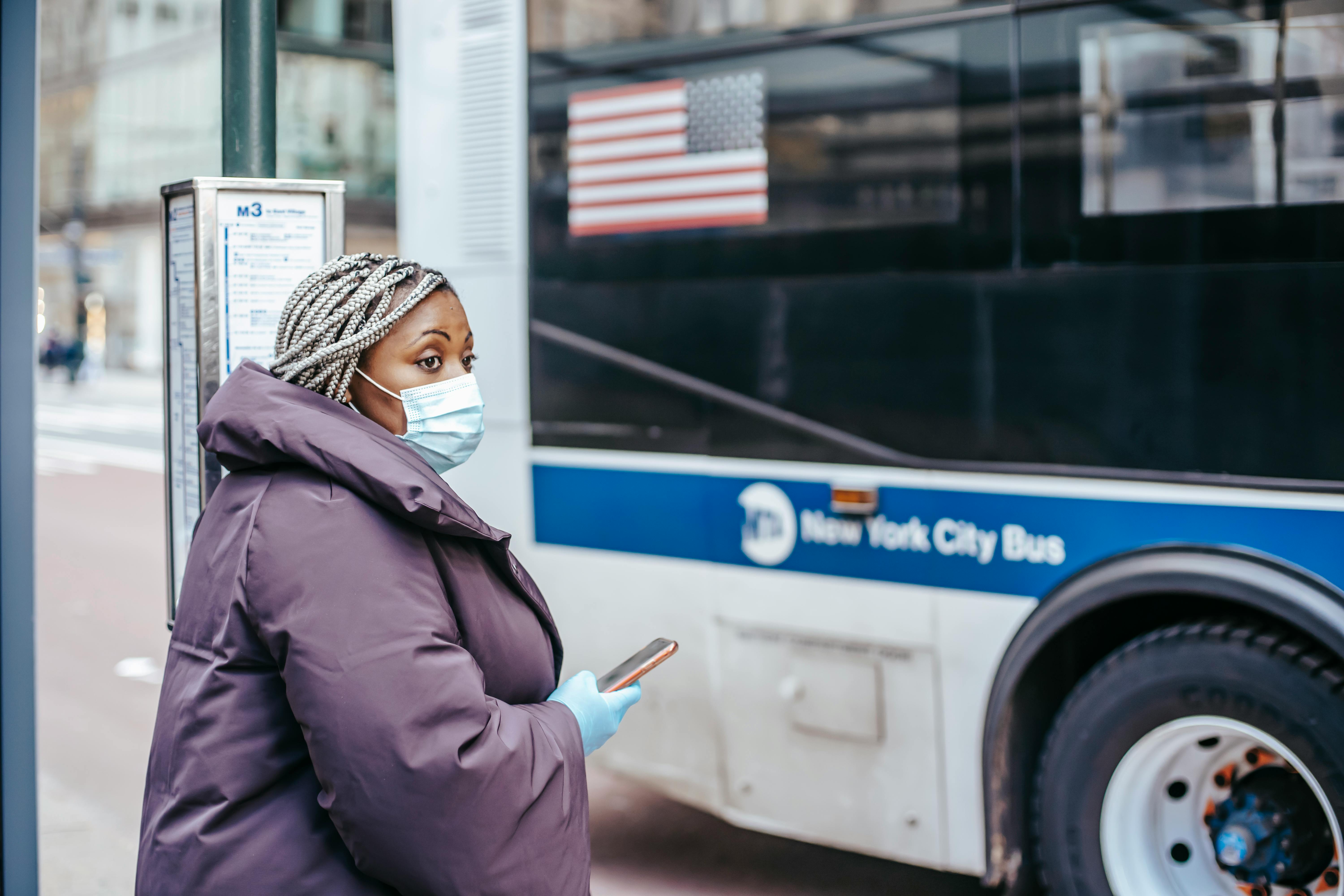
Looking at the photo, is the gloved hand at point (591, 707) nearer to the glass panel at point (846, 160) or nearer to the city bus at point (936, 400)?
the city bus at point (936, 400)

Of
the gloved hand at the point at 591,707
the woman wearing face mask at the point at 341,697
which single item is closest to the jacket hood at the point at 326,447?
the woman wearing face mask at the point at 341,697

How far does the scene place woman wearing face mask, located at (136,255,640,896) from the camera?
60.1 inches

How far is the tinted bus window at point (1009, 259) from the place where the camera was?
10.1 ft

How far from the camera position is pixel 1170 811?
335 centimetres

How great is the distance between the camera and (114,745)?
19.5ft

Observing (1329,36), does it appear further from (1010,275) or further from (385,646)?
(385,646)

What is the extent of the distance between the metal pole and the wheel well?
248 centimetres

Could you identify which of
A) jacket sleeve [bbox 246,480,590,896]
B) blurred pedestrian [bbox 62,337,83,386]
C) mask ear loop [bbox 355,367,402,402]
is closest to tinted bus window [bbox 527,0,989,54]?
mask ear loop [bbox 355,367,402,402]

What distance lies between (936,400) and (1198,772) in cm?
118

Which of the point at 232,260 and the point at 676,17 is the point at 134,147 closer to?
the point at 676,17

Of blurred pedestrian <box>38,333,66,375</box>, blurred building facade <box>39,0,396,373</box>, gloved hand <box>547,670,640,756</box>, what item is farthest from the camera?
blurred pedestrian <box>38,333,66,375</box>

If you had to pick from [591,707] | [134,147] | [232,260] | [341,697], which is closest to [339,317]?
[341,697]

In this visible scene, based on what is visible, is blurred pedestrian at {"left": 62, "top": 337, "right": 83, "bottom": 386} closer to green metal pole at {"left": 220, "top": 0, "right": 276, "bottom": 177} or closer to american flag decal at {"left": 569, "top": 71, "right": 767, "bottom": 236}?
american flag decal at {"left": 569, "top": 71, "right": 767, "bottom": 236}

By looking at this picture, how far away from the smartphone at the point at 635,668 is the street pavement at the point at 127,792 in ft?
7.57
